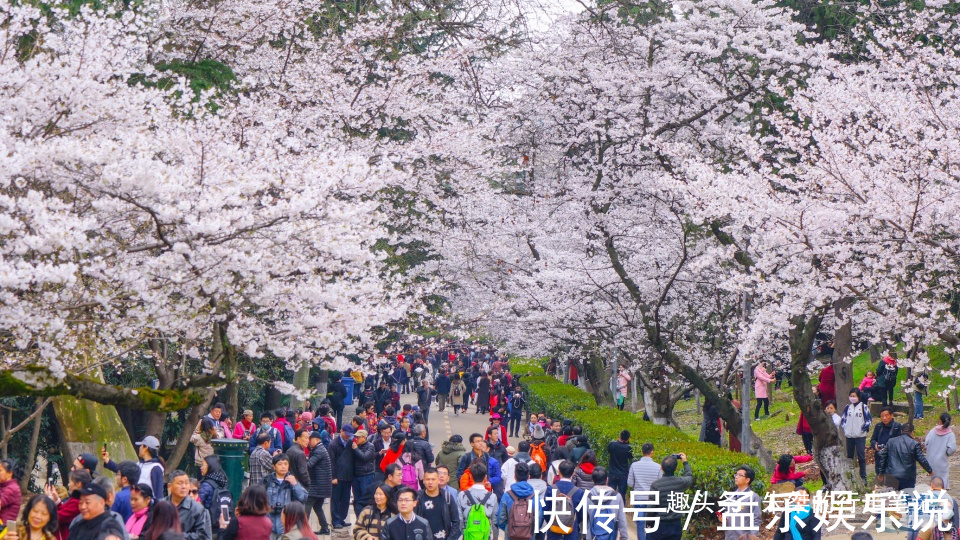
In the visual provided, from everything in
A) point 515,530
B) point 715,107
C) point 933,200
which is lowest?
point 515,530

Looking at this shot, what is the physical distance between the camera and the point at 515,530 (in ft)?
32.9

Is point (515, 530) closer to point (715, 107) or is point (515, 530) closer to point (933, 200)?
point (933, 200)

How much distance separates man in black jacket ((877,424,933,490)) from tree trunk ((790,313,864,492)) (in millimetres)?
1010

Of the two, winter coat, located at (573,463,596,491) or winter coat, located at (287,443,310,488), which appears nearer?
winter coat, located at (573,463,596,491)

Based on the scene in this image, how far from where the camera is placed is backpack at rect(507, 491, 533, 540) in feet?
32.8

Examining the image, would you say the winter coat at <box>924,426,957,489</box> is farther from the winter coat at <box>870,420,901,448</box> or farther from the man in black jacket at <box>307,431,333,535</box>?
the man in black jacket at <box>307,431,333,535</box>

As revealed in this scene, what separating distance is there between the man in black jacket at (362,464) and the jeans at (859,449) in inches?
313

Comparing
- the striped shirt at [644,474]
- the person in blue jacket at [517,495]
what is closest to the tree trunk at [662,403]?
the striped shirt at [644,474]

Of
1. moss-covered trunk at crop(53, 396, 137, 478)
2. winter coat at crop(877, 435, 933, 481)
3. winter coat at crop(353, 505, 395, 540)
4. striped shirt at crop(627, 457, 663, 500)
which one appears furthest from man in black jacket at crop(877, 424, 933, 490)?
moss-covered trunk at crop(53, 396, 137, 478)

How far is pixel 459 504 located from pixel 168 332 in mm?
3647

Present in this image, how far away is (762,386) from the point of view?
25.4 m

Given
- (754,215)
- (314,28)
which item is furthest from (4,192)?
(314,28)

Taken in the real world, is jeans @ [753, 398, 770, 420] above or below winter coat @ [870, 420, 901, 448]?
above

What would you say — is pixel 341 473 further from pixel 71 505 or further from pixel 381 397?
pixel 381 397
